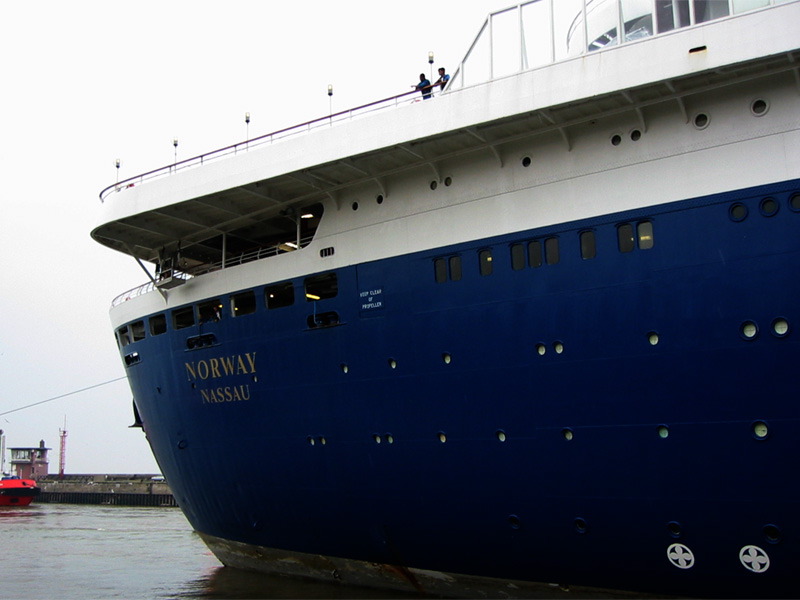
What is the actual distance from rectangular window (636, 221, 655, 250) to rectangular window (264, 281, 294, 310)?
20.8 feet

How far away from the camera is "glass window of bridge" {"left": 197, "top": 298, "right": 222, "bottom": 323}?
564 inches

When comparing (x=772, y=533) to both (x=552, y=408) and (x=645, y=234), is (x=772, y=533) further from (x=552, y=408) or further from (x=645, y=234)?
(x=645, y=234)

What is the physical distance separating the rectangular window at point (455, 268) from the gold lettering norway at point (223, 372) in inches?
172

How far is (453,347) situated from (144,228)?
7357 mm

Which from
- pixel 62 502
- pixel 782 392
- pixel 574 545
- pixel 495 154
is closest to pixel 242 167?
pixel 495 154

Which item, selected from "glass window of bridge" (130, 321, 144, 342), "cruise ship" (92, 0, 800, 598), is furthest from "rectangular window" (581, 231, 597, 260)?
"glass window of bridge" (130, 321, 144, 342)

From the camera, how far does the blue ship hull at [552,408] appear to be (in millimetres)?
8828

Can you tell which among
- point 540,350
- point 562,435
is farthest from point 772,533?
point 540,350

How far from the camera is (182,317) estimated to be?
15289 mm

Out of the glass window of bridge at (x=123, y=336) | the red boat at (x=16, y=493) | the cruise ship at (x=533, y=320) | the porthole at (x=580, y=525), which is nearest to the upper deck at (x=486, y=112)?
the cruise ship at (x=533, y=320)

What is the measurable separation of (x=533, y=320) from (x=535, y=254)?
0.96 m

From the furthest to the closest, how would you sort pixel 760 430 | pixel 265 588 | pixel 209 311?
pixel 209 311 → pixel 265 588 → pixel 760 430

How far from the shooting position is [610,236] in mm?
9859

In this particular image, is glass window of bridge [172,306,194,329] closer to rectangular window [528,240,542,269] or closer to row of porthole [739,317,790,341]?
rectangular window [528,240,542,269]
